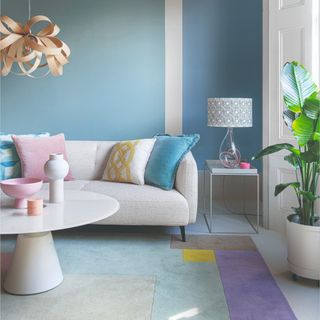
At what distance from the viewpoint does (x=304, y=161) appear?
245 centimetres

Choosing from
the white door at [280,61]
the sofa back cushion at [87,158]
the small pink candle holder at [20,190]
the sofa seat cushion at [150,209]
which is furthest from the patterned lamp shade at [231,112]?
the small pink candle holder at [20,190]

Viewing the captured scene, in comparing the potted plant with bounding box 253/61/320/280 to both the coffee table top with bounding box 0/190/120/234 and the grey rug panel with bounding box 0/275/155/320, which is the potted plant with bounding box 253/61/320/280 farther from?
the coffee table top with bounding box 0/190/120/234

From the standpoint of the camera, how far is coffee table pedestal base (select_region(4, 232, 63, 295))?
7.44ft

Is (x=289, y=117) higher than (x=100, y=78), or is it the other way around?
(x=100, y=78)

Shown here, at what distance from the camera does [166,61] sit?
4.36 metres

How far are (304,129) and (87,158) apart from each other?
214 centimetres

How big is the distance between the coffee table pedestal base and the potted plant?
4.82 ft

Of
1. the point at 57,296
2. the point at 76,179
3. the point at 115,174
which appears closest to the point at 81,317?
the point at 57,296

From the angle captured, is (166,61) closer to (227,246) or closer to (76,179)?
(76,179)

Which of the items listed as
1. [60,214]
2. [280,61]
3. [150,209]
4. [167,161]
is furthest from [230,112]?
[60,214]

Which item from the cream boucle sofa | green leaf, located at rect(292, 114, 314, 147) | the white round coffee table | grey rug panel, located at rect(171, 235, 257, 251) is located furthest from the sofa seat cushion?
green leaf, located at rect(292, 114, 314, 147)

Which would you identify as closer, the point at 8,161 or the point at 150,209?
the point at 150,209

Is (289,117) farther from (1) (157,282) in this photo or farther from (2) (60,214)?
(2) (60,214)

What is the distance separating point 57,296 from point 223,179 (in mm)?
2666
